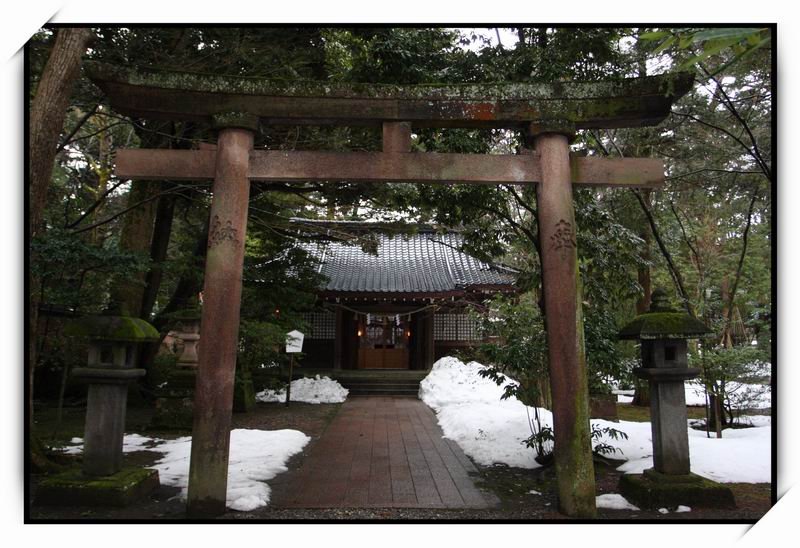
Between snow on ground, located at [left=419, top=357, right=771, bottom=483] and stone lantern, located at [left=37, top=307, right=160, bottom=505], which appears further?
snow on ground, located at [left=419, top=357, right=771, bottom=483]

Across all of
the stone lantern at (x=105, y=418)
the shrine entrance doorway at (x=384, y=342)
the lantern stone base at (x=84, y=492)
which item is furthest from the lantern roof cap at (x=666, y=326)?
the shrine entrance doorway at (x=384, y=342)

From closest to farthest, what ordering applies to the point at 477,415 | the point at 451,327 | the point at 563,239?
the point at 563,239 < the point at 477,415 < the point at 451,327

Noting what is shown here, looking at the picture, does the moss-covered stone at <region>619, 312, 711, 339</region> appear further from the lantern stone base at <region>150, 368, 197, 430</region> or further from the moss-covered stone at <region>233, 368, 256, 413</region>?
the moss-covered stone at <region>233, 368, 256, 413</region>

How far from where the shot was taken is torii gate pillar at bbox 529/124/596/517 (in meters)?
3.77

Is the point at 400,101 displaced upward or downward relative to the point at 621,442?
upward

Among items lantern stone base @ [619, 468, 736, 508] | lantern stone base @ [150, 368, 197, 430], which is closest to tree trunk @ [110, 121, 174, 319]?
lantern stone base @ [150, 368, 197, 430]

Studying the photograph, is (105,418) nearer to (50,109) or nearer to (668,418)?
(50,109)

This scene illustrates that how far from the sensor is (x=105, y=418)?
14.1 ft

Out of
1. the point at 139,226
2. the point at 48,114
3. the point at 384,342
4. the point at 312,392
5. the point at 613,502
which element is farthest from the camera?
the point at 384,342

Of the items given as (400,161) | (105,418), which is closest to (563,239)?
(400,161)

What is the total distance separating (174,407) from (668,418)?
7.50 m

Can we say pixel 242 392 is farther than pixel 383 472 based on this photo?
Yes

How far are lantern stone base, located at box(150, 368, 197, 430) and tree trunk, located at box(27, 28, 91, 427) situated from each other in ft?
13.2

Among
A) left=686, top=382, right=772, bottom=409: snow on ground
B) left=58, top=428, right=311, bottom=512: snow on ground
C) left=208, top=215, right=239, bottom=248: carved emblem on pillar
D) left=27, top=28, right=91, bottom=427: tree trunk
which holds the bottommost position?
left=58, top=428, right=311, bottom=512: snow on ground
